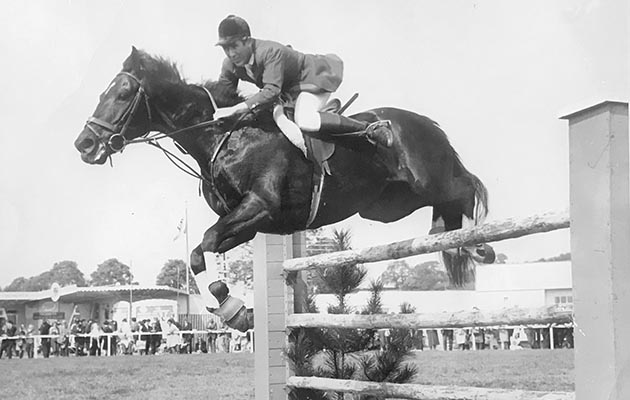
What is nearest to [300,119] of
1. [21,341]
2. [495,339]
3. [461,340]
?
[21,341]

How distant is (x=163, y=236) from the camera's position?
8.50 feet

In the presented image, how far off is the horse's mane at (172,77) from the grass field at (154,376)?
1.50m

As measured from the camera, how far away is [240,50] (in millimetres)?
2232

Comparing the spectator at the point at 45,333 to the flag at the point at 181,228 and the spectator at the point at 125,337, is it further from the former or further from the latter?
the flag at the point at 181,228

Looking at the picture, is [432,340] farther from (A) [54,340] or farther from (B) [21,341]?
(B) [21,341]

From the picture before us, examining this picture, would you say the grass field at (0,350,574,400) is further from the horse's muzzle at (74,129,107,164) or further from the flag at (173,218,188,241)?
the horse's muzzle at (74,129,107,164)

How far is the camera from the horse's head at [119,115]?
7.20 ft

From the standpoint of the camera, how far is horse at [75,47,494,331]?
223cm

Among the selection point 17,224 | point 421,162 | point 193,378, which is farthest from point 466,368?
point 17,224

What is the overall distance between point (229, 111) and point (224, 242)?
342 mm

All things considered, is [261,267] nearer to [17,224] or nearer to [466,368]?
[17,224]

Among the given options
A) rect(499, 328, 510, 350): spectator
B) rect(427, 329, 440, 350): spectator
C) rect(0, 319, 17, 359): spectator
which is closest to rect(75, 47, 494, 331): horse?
rect(0, 319, 17, 359): spectator

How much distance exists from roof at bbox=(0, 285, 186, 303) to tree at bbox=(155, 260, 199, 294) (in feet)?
0.08

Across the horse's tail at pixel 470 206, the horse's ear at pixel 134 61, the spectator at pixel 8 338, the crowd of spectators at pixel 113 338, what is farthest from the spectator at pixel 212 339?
the horse's ear at pixel 134 61
